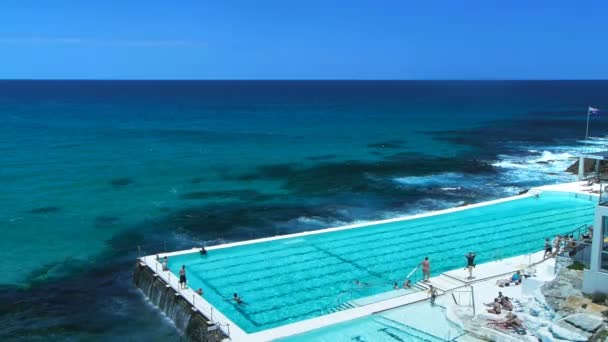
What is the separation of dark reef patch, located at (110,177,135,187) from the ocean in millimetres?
166

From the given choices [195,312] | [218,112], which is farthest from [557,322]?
[218,112]

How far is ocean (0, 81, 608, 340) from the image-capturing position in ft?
85.7

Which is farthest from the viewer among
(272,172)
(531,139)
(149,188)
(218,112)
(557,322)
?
(218,112)

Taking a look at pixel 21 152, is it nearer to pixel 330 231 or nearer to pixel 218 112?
pixel 330 231

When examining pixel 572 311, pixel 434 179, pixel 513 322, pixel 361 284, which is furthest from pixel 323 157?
pixel 572 311

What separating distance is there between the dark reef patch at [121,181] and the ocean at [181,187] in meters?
0.17

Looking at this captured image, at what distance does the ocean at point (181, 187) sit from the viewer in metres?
26.1

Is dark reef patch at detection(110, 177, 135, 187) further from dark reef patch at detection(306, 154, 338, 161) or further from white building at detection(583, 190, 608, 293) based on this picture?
white building at detection(583, 190, 608, 293)

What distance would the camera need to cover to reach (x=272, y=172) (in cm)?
5341

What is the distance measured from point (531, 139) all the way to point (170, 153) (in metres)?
46.5

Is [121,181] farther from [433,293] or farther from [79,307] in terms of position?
[433,293]

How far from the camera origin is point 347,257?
26719mm

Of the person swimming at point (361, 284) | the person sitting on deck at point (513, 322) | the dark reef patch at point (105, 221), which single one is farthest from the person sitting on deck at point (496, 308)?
the dark reef patch at point (105, 221)

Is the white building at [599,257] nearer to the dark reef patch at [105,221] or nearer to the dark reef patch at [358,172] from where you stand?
the dark reef patch at [358,172]
